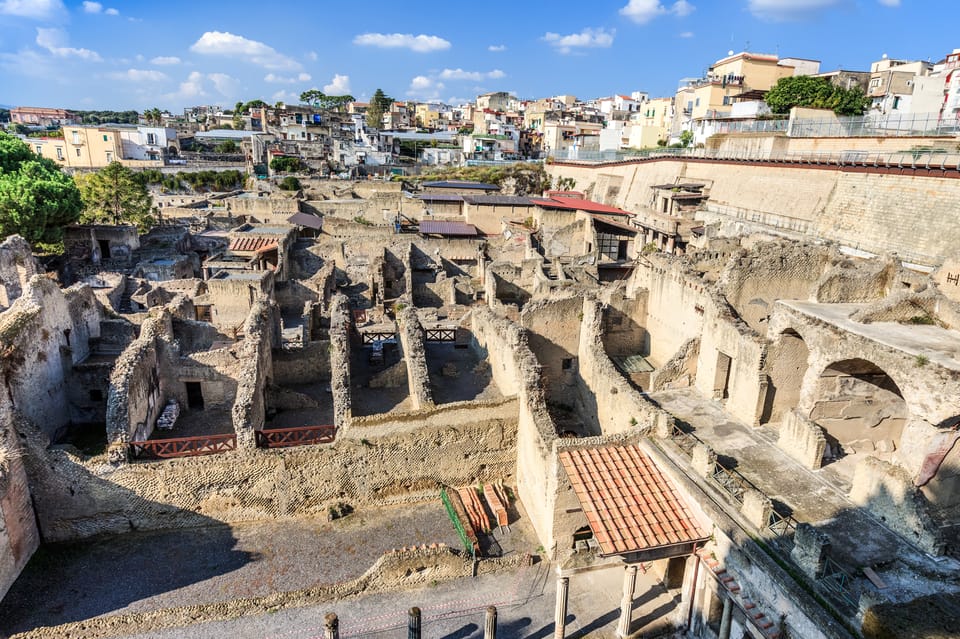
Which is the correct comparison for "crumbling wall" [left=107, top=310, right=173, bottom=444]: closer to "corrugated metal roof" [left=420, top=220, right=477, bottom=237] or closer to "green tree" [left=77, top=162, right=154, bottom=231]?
"corrugated metal roof" [left=420, top=220, right=477, bottom=237]

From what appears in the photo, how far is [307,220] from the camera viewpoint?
155 ft

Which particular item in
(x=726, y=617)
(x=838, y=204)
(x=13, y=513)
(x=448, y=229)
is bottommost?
(x=726, y=617)

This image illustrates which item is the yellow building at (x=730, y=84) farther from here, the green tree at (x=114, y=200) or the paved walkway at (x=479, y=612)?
the paved walkway at (x=479, y=612)

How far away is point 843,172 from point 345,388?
31123mm

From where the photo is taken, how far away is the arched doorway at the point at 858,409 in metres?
14.5

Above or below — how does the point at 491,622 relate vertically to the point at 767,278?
below

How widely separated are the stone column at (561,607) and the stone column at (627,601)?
1278 millimetres

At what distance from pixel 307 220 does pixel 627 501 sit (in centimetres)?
4094

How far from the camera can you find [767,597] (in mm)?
10156

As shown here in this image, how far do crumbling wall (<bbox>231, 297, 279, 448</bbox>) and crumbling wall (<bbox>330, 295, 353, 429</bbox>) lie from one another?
7.03 ft

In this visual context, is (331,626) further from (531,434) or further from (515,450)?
(515,450)

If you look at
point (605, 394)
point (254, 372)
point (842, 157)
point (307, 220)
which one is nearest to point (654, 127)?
point (842, 157)

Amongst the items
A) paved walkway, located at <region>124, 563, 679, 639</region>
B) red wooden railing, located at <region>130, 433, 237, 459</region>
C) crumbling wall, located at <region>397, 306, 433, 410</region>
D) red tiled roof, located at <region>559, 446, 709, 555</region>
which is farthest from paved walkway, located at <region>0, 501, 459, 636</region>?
red tiled roof, located at <region>559, 446, 709, 555</region>

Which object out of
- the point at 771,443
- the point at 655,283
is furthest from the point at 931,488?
the point at 655,283
